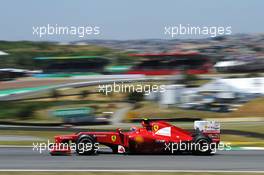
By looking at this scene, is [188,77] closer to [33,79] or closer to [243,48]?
[243,48]

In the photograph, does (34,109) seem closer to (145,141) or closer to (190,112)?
(190,112)

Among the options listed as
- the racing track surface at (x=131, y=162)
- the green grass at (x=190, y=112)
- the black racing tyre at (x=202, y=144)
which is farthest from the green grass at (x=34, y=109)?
the black racing tyre at (x=202, y=144)

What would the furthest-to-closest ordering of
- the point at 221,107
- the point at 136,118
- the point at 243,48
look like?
the point at 243,48 < the point at 221,107 < the point at 136,118

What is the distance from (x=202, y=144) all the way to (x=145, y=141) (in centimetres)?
154

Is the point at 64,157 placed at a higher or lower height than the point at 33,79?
lower

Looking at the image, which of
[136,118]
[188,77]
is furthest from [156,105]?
[188,77]

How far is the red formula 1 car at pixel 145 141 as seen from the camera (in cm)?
1430

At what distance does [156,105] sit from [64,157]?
54.8 ft

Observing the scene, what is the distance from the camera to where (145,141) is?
14492mm

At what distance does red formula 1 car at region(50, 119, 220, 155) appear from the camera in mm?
14297

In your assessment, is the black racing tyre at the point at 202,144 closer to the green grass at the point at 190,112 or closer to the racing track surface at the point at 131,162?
the racing track surface at the point at 131,162

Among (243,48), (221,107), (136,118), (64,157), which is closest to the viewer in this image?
(64,157)

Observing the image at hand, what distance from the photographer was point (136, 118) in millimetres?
29406

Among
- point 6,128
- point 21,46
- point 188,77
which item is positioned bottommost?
point 6,128
